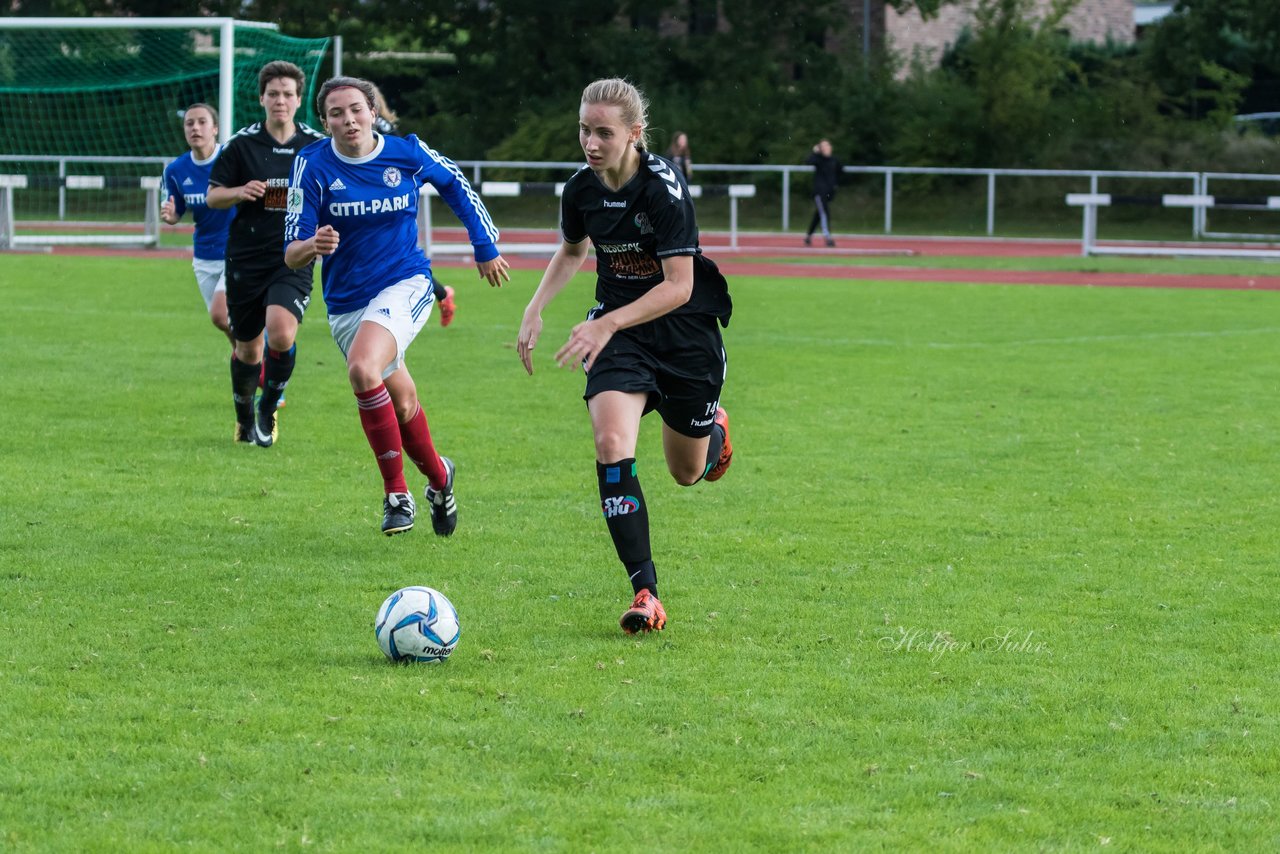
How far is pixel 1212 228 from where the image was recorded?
3166cm

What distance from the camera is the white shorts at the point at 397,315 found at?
24.9 feet

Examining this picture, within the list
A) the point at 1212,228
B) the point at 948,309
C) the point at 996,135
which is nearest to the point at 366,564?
the point at 948,309

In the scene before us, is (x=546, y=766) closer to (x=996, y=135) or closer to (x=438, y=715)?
(x=438, y=715)

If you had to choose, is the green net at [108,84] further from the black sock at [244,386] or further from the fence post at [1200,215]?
the black sock at [244,386]

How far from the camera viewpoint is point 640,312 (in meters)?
5.92

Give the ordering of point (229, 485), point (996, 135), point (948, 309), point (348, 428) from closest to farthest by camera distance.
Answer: point (229, 485) < point (348, 428) < point (948, 309) < point (996, 135)

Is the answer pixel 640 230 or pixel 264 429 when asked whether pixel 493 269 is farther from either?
pixel 264 429

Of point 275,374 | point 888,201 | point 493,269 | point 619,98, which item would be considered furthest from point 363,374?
point 888,201

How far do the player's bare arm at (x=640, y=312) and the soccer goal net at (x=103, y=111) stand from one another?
20.8 m

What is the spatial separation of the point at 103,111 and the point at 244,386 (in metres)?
24.5

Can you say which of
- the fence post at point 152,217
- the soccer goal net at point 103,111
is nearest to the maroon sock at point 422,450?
the soccer goal net at point 103,111

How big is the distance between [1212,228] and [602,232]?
2765 centimetres

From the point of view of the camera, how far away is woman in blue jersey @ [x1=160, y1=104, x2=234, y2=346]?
10.7 m

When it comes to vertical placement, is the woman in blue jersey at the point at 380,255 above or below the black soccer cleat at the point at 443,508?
above
